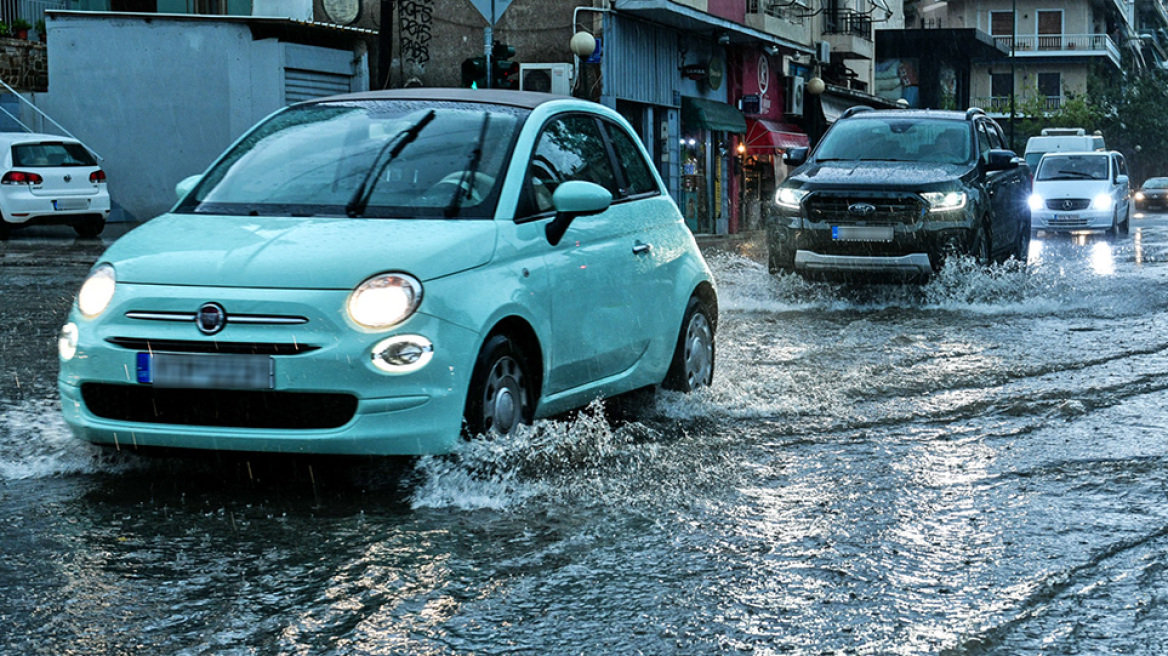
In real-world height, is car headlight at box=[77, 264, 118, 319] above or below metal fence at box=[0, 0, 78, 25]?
below

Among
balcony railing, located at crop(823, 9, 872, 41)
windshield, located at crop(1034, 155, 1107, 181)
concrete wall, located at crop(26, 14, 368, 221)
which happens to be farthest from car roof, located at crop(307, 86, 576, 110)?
balcony railing, located at crop(823, 9, 872, 41)

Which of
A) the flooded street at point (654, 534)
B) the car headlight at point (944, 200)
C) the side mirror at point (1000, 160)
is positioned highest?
the side mirror at point (1000, 160)

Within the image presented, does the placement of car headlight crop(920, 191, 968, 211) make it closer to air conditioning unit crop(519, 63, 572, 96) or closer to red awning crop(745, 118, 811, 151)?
air conditioning unit crop(519, 63, 572, 96)

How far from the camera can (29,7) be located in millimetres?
30344

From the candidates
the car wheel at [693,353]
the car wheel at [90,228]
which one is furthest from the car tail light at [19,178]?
the car wheel at [693,353]

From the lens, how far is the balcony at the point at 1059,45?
80938mm

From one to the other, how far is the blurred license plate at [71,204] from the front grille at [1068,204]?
1811 cm

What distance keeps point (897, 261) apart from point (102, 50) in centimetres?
1906

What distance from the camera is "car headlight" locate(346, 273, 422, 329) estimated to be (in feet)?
17.1

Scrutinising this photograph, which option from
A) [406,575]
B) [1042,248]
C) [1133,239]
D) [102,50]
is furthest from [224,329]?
[1133,239]

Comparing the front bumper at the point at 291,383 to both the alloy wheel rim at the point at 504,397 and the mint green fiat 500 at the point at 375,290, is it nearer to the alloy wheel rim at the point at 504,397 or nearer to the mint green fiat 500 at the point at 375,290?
the mint green fiat 500 at the point at 375,290

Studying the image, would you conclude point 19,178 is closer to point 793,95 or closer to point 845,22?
point 793,95

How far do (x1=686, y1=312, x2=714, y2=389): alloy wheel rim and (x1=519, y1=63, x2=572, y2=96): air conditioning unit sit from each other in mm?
21081

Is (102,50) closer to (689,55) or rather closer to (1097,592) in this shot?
(689,55)
